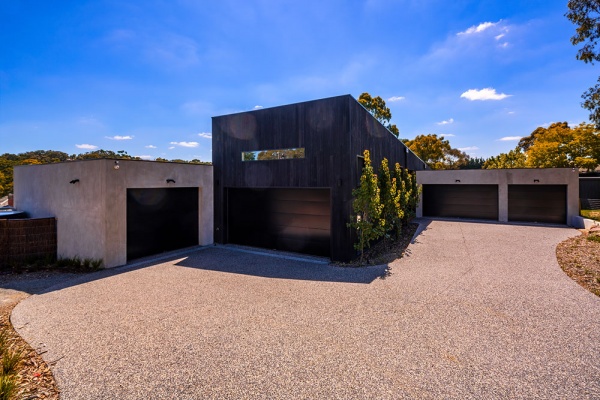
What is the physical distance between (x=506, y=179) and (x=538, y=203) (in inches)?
85.1

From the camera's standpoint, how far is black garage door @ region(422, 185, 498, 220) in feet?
55.7

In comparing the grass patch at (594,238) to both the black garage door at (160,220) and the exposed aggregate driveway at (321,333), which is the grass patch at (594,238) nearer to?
the exposed aggregate driveway at (321,333)

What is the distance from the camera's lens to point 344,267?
8273 millimetres

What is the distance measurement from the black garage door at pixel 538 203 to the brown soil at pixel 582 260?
14.4 feet

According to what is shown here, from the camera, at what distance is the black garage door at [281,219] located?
31.4 feet

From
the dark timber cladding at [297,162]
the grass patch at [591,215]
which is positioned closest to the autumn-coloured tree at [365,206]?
the dark timber cladding at [297,162]

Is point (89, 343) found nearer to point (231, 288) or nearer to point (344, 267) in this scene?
point (231, 288)

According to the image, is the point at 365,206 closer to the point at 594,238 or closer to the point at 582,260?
the point at 582,260

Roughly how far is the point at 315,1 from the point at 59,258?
12.0 meters

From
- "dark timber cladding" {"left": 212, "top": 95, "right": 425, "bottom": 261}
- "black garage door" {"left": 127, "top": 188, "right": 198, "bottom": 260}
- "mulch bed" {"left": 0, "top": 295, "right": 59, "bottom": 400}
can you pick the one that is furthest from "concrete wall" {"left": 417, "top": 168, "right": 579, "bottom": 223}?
"mulch bed" {"left": 0, "top": 295, "right": 59, "bottom": 400}

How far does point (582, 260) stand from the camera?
8195mm

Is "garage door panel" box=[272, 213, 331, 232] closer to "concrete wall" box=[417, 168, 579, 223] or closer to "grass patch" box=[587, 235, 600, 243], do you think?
"grass patch" box=[587, 235, 600, 243]

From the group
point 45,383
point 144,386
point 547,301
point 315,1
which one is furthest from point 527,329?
point 315,1

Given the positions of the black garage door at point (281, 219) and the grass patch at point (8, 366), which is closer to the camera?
the grass patch at point (8, 366)
